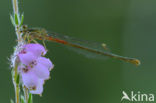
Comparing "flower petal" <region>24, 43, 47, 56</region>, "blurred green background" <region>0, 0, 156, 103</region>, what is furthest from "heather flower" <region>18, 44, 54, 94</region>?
"blurred green background" <region>0, 0, 156, 103</region>

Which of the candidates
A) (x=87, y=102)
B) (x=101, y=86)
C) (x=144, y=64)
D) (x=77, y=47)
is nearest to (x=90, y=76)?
(x=101, y=86)

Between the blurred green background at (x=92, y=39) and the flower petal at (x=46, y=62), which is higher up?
the flower petal at (x=46, y=62)

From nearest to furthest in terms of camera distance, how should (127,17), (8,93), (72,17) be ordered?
1. (8,93)
2. (72,17)
3. (127,17)

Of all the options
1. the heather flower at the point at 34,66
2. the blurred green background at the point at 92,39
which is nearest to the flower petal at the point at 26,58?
the heather flower at the point at 34,66

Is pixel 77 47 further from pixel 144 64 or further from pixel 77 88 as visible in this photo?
pixel 144 64

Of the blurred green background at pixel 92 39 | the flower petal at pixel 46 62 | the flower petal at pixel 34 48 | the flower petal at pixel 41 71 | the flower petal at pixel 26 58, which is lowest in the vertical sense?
the blurred green background at pixel 92 39

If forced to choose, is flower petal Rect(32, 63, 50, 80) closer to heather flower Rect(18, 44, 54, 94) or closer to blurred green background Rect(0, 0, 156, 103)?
heather flower Rect(18, 44, 54, 94)

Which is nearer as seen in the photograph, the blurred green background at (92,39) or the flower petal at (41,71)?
the flower petal at (41,71)

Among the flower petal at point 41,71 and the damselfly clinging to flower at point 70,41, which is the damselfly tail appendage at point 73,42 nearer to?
the damselfly clinging to flower at point 70,41
